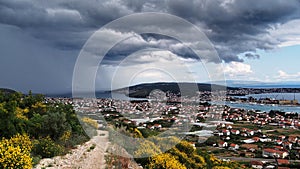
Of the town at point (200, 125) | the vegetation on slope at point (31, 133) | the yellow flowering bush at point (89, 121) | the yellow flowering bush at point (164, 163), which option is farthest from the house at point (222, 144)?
the yellow flowering bush at point (164, 163)

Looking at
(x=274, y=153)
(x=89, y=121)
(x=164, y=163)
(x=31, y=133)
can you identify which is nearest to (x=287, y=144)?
(x=274, y=153)

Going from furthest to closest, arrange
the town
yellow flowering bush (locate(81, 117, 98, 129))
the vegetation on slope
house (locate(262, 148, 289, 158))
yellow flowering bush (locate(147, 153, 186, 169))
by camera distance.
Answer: house (locate(262, 148, 289, 158))
the town
yellow flowering bush (locate(81, 117, 98, 129))
yellow flowering bush (locate(147, 153, 186, 169))
the vegetation on slope

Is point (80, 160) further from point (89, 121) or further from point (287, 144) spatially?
point (287, 144)

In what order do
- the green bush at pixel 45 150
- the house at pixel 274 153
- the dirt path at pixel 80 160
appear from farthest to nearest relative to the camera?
the house at pixel 274 153, the green bush at pixel 45 150, the dirt path at pixel 80 160

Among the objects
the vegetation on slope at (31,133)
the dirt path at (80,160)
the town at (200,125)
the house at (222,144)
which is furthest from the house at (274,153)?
the dirt path at (80,160)

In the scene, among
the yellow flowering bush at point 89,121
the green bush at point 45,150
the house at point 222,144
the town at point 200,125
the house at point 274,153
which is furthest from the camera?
the house at point 222,144

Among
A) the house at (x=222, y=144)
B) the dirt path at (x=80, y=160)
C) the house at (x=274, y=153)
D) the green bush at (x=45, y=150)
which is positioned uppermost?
the green bush at (x=45, y=150)

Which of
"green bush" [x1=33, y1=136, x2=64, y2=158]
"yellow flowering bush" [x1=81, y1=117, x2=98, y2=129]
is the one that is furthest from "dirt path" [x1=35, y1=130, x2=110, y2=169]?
"yellow flowering bush" [x1=81, y1=117, x2=98, y2=129]

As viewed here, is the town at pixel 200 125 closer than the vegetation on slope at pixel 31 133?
No

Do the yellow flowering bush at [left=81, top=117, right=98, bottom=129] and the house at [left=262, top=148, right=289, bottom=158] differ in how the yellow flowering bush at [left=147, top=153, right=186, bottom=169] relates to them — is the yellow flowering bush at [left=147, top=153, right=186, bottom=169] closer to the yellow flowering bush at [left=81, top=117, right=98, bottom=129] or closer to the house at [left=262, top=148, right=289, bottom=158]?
the yellow flowering bush at [left=81, top=117, right=98, bottom=129]

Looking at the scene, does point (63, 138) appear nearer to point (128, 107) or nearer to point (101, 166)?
point (101, 166)

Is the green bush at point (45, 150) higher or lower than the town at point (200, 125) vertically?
higher

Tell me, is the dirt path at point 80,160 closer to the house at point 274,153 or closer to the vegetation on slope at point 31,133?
the vegetation on slope at point 31,133
